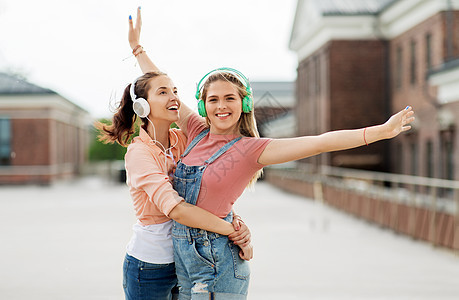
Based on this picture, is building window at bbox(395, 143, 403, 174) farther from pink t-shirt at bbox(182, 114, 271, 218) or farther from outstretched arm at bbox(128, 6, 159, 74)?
pink t-shirt at bbox(182, 114, 271, 218)

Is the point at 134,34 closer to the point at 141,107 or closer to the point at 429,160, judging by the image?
the point at 141,107

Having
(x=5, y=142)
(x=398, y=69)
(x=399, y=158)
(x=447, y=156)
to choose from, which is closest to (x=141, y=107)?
(x=447, y=156)

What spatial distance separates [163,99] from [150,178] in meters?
0.41

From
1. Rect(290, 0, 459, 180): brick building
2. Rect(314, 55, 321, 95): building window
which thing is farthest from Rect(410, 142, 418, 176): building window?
Rect(314, 55, 321, 95): building window

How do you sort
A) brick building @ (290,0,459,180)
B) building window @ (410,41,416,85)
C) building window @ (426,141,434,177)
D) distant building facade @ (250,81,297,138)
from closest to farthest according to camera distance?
distant building facade @ (250,81,297,138), brick building @ (290,0,459,180), building window @ (426,141,434,177), building window @ (410,41,416,85)

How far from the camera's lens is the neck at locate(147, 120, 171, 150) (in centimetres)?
309

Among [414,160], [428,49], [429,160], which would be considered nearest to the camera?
[429,160]

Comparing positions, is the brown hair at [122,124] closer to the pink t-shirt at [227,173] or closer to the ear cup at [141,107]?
the ear cup at [141,107]

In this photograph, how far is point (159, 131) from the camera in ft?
10.2

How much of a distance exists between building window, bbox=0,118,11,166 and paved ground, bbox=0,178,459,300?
1966 cm

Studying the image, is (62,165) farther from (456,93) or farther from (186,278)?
(186,278)

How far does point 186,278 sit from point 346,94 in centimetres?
2518

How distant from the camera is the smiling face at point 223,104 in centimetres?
284

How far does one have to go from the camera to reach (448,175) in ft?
61.5
